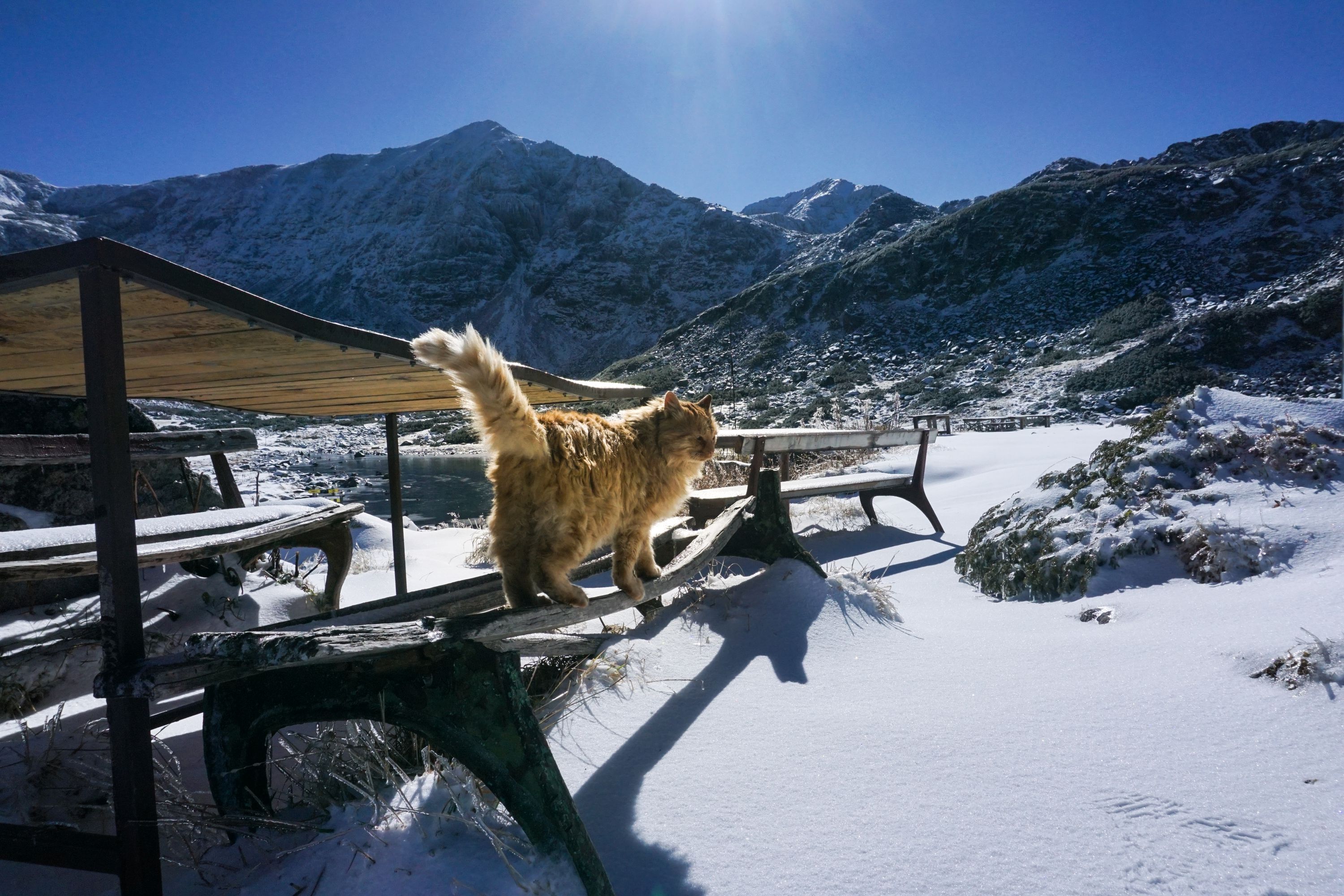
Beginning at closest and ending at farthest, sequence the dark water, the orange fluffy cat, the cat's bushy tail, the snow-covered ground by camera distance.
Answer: the snow-covered ground, the cat's bushy tail, the orange fluffy cat, the dark water

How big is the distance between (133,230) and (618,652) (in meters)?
144

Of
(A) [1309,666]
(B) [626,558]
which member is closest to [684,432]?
(B) [626,558]

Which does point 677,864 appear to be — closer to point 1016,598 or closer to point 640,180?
point 1016,598

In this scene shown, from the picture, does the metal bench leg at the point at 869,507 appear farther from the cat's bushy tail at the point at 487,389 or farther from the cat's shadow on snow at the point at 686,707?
the cat's bushy tail at the point at 487,389

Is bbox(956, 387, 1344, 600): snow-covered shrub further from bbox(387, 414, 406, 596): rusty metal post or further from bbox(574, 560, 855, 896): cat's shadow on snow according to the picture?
bbox(387, 414, 406, 596): rusty metal post

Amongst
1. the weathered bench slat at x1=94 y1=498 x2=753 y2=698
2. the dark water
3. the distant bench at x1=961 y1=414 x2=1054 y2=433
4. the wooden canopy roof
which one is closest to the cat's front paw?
the weathered bench slat at x1=94 y1=498 x2=753 y2=698

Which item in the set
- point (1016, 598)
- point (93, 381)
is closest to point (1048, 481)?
point (1016, 598)

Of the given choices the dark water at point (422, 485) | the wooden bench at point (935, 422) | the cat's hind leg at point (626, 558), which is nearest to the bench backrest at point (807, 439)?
the cat's hind leg at point (626, 558)

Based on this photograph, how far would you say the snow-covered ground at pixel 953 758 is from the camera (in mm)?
1479

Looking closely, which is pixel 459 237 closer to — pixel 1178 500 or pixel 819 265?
pixel 819 265

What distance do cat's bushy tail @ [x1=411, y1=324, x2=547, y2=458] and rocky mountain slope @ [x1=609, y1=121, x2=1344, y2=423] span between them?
40.0 ft

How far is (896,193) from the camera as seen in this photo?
8388 centimetres

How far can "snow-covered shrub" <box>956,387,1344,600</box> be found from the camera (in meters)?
3.12

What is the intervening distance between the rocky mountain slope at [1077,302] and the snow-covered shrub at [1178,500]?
9599 mm
